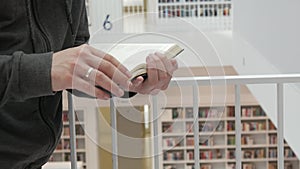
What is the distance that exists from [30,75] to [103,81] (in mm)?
94

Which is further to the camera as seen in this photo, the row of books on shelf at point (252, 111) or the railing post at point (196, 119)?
the row of books on shelf at point (252, 111)

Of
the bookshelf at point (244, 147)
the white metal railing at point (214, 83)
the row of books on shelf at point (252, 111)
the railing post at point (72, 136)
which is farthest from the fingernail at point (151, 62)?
the row of books on shelf at point (252, 111)

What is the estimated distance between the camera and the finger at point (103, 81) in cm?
79

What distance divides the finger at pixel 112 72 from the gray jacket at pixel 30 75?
7 centimetres

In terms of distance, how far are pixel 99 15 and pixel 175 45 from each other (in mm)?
4733

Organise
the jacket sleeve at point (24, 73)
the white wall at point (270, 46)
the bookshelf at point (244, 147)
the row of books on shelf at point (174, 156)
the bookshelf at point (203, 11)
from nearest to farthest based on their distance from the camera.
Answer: the jacket sleeve at point (24, 73), the white wall at point (270, 46), the bookshelf at point (203, 11), the bookshelf at point (244, 147), the row of books on shelf at point (174, 156)

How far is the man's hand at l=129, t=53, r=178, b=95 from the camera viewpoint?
929 millimetres

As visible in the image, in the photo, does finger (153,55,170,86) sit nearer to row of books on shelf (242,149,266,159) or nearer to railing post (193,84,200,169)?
railing post (193,84,200,169)

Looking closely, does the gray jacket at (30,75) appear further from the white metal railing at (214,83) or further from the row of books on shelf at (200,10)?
the row of books on shelf at (200,10)

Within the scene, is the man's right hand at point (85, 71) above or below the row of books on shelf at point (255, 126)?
above

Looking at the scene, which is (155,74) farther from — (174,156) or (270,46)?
(174,156)

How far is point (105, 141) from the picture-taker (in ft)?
4.29

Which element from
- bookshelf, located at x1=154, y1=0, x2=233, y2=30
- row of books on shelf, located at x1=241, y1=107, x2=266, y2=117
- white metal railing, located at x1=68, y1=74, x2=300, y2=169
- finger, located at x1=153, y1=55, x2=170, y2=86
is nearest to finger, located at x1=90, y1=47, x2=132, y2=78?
finger, located at x1=153, y1=55, x2=170, y2=86

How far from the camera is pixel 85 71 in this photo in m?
0.78
